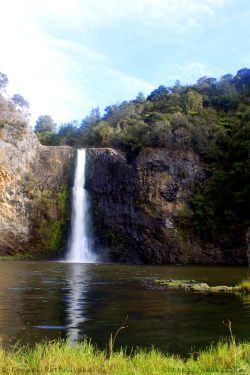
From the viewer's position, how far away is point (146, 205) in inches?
1479

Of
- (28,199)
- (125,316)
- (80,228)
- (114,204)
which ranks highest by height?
(28,199)

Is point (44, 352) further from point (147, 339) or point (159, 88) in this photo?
point (159, 88)

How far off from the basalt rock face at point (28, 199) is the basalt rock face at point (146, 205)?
4.27 metres

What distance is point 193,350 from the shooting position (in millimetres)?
5434

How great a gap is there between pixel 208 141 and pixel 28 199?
76.2ft

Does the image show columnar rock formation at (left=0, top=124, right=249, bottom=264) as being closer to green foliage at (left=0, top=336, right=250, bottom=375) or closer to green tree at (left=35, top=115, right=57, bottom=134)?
green foliage at (left=0, top=336, right=250, bottom=375)

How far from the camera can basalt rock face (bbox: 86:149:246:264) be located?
3547cm

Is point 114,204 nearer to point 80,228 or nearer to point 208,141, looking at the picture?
point 80,228

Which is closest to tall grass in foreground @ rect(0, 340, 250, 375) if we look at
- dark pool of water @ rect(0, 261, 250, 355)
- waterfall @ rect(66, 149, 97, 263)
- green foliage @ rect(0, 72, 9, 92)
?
dark pool of water @ rect(0, 261, 250, 355)

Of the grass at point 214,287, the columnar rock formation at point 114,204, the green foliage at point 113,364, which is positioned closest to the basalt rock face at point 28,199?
the columnar rock formation at point 114,204

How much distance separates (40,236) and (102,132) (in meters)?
19.3

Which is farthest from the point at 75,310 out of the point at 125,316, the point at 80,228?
the point at 80,228

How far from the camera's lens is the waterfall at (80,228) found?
3705 centimetres

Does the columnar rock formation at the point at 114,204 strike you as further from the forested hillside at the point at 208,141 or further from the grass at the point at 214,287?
the grass at the point at 214,287
